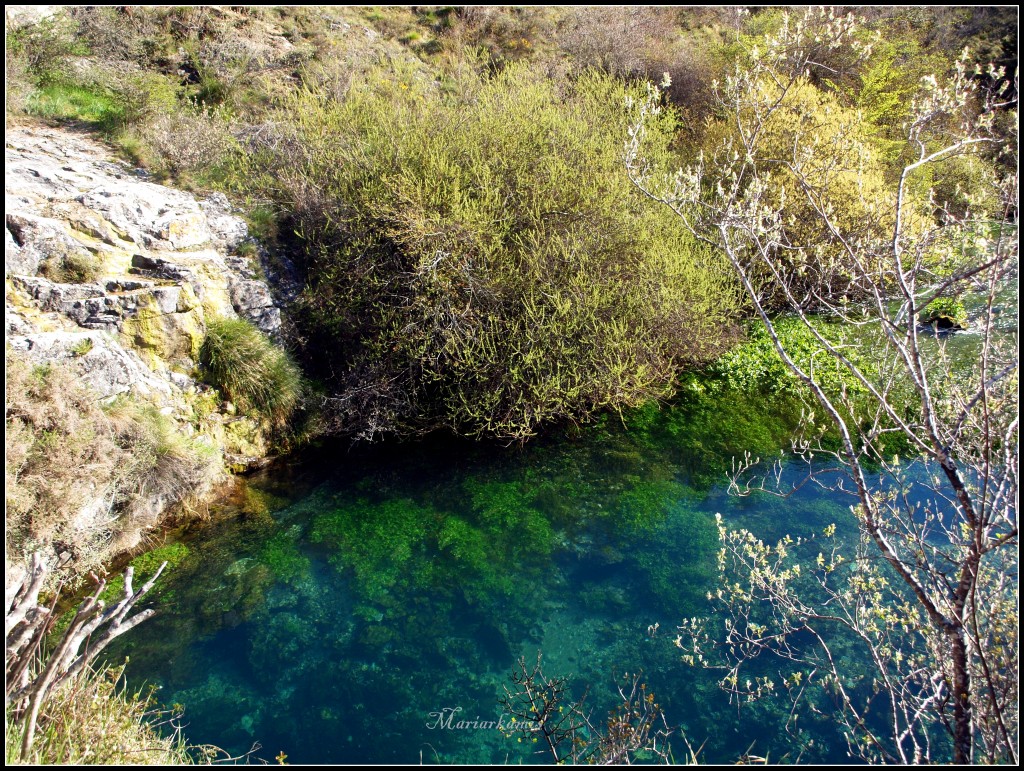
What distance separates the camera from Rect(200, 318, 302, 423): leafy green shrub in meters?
8.73

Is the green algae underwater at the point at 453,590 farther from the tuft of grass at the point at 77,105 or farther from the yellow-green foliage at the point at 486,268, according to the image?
the tuft of grass at the point at 77,105

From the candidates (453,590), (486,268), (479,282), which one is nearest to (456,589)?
(453,590)

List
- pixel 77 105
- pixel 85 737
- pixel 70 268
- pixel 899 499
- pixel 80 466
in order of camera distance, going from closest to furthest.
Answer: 1. pixel 85 737
2. pixel 80 466
3. pixel 899 499
4. pixel 70 268
5. pixel 77 105

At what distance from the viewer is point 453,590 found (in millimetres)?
6605

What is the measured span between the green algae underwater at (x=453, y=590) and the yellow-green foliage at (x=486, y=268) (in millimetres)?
1016

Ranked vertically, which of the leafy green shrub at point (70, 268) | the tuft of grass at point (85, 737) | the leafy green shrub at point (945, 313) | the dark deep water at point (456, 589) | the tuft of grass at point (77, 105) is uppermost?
the leafy green shrub at point (945, 313)

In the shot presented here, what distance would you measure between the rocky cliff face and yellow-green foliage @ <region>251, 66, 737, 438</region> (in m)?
1.34

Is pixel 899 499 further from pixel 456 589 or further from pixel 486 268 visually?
pixel 486 268

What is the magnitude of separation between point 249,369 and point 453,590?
4434 millimetres

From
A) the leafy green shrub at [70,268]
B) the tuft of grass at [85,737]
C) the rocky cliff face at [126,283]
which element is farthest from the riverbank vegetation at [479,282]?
the tuft of grass at [85,737]

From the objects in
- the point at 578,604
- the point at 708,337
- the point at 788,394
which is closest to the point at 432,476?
the point at 578,604

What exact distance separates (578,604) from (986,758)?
371cm

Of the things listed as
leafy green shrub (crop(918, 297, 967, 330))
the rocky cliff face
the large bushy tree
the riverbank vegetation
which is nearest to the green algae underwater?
the riverbank vegetation

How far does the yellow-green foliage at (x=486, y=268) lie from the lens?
8797 mm
